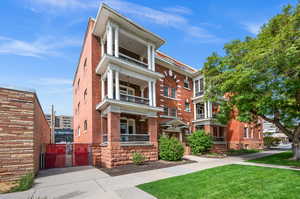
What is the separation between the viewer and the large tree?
1008 centimetres

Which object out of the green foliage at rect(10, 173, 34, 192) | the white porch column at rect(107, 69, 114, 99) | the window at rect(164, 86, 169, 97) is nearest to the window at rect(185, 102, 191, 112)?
the window at rect(164, 86, 169, 97)

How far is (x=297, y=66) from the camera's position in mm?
9883

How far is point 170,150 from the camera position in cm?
1379

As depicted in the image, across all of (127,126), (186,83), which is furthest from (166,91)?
(127,126)

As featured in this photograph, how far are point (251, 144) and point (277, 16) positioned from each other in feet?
67.9

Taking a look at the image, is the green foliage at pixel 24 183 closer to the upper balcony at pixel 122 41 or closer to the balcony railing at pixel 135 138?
the balcony railing at pixel 135 138

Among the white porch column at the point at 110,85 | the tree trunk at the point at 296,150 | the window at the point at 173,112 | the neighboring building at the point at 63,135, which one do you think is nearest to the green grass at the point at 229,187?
the tree trunk at the point at 296,150

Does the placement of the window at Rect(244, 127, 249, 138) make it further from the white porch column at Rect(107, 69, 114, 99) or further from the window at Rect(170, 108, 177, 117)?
the white porch column at Rect(107, 69, 114, 99)

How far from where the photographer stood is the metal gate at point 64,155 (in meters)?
12.6

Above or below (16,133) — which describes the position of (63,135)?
below

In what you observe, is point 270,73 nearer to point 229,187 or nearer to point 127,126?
point 229,187

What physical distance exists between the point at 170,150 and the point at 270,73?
30.8ft

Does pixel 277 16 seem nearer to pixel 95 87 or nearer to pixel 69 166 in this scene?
→ pixel 95 87

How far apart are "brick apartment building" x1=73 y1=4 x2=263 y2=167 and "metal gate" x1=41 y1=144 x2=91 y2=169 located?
2.79 ft
